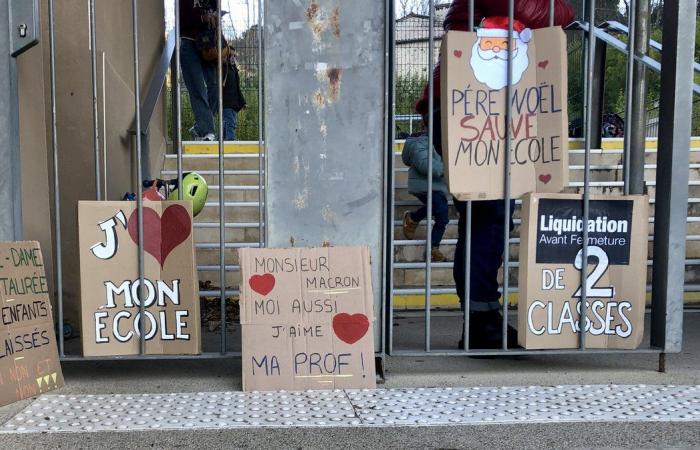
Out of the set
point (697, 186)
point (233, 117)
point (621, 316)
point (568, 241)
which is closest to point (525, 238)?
point (568, 241)

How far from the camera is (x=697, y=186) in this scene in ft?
20.1

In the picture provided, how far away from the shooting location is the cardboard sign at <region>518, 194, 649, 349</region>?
315 cm

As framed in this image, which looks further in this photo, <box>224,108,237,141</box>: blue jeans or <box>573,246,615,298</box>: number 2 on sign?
<box>224,108,237,141</box>: blue jeans

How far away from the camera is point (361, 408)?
8.95 ft

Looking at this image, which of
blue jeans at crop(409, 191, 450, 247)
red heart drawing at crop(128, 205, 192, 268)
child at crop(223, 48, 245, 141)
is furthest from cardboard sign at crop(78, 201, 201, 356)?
child at crop(223, 48, 245, 141)

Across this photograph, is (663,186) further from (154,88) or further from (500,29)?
(154,88)

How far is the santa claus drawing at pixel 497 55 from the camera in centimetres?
309

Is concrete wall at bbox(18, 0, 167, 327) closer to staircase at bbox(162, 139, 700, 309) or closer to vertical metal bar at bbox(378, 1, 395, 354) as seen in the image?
staircase at bbox(162, 139, 700, 309)

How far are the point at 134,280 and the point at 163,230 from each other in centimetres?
27

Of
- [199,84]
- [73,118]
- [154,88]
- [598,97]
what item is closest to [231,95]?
Result: [199,84]

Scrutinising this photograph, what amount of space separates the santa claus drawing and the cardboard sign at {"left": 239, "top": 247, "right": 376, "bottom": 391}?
1.04 metres

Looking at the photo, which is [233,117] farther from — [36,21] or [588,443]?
[588,443]

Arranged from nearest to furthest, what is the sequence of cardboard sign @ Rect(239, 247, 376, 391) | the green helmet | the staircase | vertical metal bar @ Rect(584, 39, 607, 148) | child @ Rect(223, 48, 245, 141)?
cardboard sign @ Rect(239, 247, 376, 391)
the green helmet
the staircase
vertical metal bar @ Rect(584, 39, 607, 148)
child @ Rect(223, 48, 245, 141)

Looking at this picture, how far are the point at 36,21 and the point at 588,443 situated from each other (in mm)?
2965
